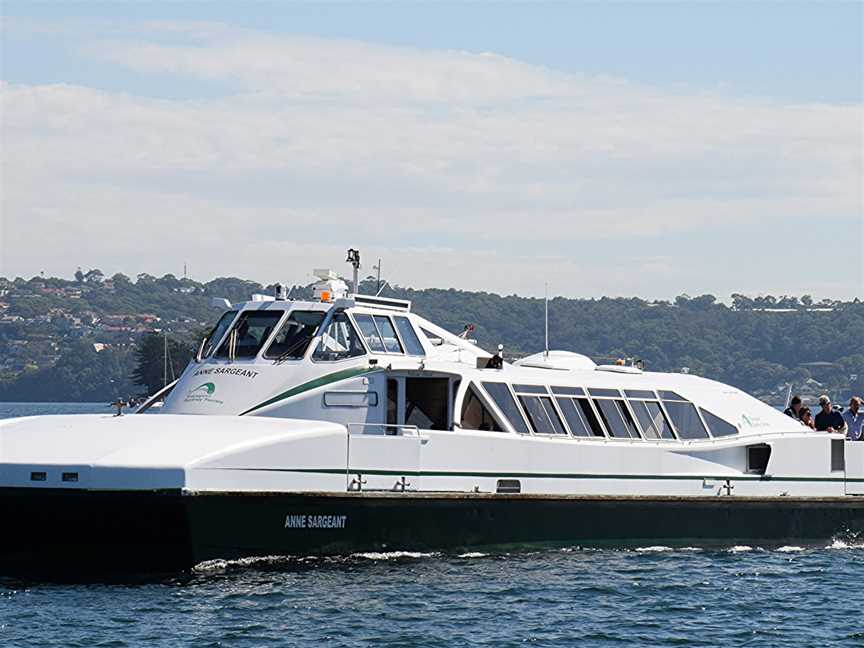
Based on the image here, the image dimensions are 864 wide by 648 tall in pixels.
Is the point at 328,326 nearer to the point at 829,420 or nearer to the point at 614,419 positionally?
the point at 614,419

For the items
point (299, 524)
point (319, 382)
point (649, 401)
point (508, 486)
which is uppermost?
point (319, 382)

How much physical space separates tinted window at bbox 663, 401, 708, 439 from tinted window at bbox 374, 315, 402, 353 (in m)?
5.40

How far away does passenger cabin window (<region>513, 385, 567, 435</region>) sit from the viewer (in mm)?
26906

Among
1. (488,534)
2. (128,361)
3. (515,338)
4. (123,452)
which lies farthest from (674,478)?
(128,361)

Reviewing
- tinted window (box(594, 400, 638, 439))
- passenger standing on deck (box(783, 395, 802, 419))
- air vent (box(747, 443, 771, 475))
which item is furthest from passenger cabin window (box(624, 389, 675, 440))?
passenger standing on deck (box(783, 395, 802, 419))

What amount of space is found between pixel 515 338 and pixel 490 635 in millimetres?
68492

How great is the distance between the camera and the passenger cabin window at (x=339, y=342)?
26125 mm

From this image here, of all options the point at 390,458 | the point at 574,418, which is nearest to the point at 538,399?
the point at 574,418

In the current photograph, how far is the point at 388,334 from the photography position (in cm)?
2683

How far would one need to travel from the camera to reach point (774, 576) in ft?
86.8

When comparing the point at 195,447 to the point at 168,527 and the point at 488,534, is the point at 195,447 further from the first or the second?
the point at 488,534

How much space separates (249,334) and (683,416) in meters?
8.03

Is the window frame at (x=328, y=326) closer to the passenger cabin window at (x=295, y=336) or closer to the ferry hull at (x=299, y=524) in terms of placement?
the passenger cabin window at (x=295, y=336)

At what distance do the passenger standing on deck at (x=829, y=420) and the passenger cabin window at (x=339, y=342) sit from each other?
10.4 m
